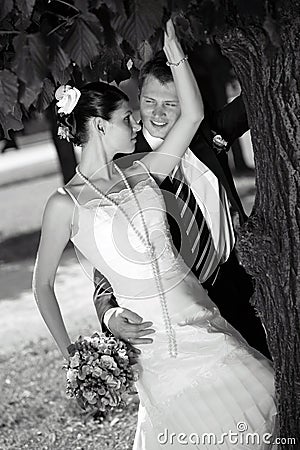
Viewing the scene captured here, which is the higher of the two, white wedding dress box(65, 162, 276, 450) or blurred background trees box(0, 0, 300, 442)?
blurred background trees box(0, 0, 300, 442)

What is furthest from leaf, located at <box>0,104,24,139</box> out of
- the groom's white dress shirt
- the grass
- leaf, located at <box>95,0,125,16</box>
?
the grass

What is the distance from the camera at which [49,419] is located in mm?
7109

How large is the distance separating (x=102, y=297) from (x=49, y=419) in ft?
9.81

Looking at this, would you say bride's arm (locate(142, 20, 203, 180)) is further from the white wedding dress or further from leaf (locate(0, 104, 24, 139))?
leaf (locate(0, 104, 24, 139))

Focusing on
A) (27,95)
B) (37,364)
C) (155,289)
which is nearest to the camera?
(27,95)

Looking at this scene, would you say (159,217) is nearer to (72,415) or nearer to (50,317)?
(50,317)

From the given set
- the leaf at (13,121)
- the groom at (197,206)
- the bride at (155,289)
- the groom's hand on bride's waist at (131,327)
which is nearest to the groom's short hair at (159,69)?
the groom at (197,206)

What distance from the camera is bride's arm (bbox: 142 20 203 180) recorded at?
3701mm

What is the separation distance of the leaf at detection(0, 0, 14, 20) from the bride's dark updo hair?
117 centimetres

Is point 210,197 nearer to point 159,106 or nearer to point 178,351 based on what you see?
point 159,106

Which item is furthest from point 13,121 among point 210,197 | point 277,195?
point 277,195

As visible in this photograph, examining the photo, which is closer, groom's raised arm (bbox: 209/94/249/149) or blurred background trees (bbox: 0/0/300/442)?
blurred background trees (bbox: 0/0/300/442)

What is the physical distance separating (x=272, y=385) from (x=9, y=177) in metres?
25.1

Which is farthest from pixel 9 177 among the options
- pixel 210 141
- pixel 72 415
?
pixel 210 141
